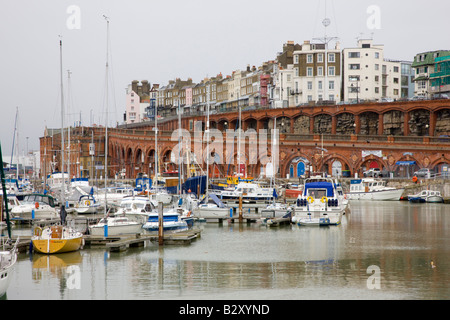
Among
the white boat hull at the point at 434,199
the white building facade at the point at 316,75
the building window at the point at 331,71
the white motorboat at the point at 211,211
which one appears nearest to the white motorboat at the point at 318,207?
the white motorboat at the point at 211,211

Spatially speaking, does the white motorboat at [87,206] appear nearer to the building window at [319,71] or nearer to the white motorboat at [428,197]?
the white motorboat at [428,197]

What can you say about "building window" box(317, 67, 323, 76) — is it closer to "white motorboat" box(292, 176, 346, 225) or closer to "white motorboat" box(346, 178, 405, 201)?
"white motorboat" box(346, 178, 405, 201)

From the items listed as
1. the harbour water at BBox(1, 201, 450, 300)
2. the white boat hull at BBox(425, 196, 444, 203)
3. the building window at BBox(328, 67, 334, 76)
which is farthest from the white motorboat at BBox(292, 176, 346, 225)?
the building window at BBox(328, 67, 334, 76)

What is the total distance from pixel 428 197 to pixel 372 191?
5.88 metres

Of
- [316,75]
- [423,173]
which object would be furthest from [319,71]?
[423,173]

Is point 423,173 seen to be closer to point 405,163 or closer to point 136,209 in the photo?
point 405,163

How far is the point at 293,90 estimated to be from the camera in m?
101

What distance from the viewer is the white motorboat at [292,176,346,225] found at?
41031 millimetres

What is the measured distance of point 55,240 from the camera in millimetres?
29062

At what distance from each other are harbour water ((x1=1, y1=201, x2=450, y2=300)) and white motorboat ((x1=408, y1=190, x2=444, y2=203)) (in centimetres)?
2431

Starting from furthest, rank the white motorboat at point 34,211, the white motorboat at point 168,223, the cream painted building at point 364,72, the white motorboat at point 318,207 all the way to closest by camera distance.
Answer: the cream painted building at point 364,72
the white motorboat at point 34,211
the white motorboat at point 318,207
the white motorboat at point 168,223

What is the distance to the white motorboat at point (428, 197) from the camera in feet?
204

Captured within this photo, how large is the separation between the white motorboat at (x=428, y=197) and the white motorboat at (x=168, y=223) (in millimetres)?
33506
